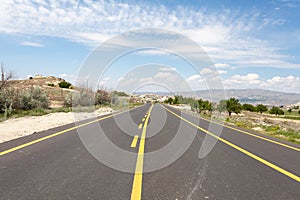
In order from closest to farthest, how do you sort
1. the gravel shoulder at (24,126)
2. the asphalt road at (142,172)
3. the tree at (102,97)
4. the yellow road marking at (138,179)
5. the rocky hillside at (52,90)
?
the yellow road marking at (138,179) → the asphalt road at (142,172) → the gravel shoulder at (24,126) → the rocky hillside at (52,90) → the tree at (102,97)

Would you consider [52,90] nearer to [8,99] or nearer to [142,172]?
[8,99]

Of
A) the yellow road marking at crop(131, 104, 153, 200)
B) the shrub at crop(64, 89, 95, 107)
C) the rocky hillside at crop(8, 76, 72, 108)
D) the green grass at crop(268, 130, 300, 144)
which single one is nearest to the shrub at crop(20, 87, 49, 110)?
the rocky hillside at crop(8, 76, 72, 108)

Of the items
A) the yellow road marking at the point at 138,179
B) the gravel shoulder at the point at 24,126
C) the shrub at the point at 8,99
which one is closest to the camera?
the yellow road marking at the point at 138,179

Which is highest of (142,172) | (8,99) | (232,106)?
(142,172)

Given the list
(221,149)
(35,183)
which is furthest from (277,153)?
(35,183)

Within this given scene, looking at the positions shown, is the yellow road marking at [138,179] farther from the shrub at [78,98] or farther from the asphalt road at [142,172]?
the shrub at [78,98]

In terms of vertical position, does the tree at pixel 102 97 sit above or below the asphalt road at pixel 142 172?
below

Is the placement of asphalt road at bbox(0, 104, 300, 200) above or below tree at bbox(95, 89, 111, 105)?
above

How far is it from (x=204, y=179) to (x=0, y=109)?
22261 millimetres

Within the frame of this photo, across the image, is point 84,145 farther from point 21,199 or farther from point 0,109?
point 0,109

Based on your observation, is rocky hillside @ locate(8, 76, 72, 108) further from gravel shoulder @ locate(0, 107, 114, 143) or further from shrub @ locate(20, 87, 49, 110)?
gravel shoulder @ locate(0, 107, 114, 143)

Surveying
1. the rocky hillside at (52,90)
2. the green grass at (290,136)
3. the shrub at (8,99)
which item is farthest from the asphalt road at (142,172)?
the rocky hillside at (52,90)

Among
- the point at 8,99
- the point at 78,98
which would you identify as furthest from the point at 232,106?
the point at 8,99

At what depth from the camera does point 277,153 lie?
7566 millimetres
